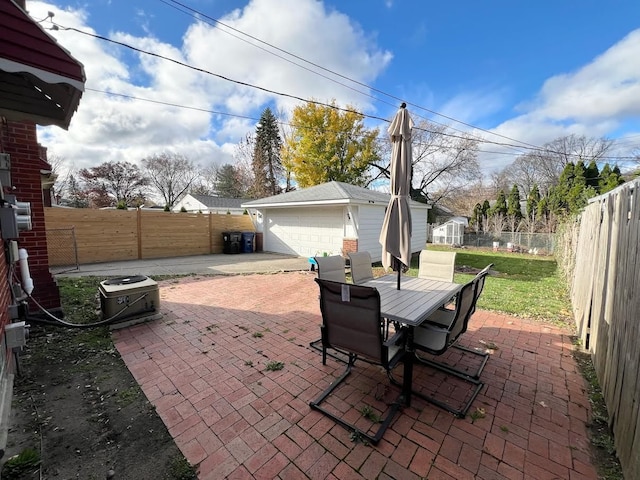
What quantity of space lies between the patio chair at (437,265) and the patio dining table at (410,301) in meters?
0.48

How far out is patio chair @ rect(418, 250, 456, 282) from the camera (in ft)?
14.2

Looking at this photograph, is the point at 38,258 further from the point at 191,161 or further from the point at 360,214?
the point at 191,161

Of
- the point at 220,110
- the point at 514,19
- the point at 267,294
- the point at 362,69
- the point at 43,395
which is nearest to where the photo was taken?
the point at 43,395

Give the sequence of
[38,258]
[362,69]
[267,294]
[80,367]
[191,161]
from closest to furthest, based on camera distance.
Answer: [80,367]
[38,258]
[267,294]
[362,69]
[191,161]

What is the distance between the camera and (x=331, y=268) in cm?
417

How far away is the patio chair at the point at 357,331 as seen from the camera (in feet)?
7.20

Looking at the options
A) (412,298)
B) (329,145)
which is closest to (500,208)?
(329,145)

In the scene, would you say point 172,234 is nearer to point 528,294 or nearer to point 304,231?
point 304,231

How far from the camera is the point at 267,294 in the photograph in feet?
19.7

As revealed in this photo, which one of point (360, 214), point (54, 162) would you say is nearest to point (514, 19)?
point (360, 214)

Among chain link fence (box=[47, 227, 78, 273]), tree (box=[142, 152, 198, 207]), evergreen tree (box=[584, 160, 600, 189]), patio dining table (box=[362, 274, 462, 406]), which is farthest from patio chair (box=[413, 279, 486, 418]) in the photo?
tree (box=[142, 152, 198, 207])

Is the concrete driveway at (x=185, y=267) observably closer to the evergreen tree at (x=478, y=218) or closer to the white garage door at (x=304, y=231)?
the white garage door at (x=304, y=231)

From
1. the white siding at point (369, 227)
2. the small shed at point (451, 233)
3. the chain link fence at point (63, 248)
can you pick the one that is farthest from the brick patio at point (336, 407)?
the small shed at point (451, 233)

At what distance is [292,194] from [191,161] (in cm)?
3064
